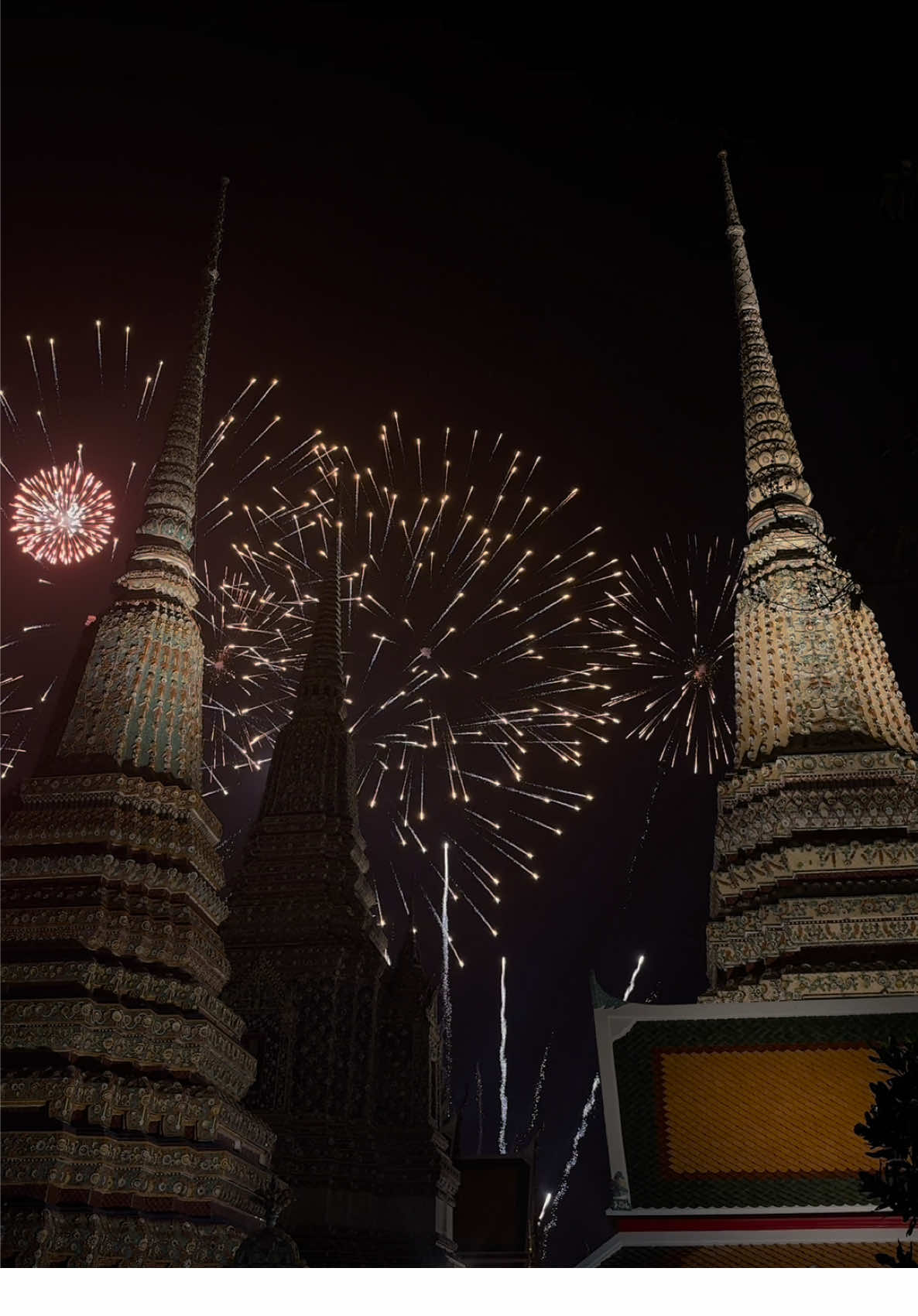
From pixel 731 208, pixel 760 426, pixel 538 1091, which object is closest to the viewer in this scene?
pixel 760 426

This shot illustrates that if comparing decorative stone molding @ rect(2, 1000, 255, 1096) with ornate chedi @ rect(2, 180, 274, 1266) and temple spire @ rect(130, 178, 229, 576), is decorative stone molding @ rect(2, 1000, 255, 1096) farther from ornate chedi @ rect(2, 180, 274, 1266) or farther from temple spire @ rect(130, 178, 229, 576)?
temple spire @ rect(130, 178, 229, 576)

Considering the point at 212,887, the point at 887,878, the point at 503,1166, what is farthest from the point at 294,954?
the point at 887,878

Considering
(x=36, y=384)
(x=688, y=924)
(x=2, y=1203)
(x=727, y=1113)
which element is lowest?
(x=2, y=1203)

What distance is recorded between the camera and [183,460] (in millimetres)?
13039

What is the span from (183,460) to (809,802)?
8011mm

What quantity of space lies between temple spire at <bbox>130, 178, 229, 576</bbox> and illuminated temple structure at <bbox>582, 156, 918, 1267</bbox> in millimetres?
6567

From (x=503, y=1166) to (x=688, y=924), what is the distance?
4.66 m

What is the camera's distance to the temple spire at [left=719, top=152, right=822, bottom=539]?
1327 centimetres

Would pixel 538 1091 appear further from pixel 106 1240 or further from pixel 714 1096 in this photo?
pixel 106 1240

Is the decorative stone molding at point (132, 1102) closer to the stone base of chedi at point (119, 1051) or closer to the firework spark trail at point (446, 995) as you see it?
the stone base of chedi at point (119, 1051)

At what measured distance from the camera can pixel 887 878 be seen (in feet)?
33.0

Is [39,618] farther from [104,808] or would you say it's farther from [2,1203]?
[2,1203]

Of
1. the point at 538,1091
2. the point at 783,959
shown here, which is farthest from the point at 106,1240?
the point at 538,1091

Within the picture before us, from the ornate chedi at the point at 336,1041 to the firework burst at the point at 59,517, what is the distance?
19.8 feet
